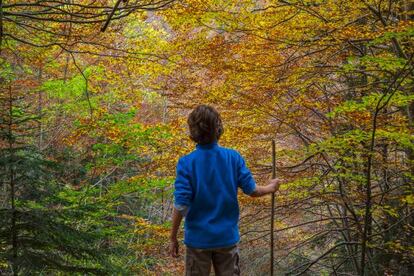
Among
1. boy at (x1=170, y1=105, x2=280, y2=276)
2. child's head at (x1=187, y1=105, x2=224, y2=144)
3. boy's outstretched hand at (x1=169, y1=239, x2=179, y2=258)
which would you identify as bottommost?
boy's outstretched hand at (x1=169, y1=239, x2=179, y2=258)

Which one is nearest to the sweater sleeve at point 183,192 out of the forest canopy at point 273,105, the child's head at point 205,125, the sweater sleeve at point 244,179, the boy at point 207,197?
the boy at point 207,197

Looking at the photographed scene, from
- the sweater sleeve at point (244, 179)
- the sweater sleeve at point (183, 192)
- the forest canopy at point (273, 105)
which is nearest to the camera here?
the sweater sleeve at point (183, 192)

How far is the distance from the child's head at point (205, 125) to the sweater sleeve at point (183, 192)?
20 cm

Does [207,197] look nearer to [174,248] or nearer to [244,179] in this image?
[244,179]

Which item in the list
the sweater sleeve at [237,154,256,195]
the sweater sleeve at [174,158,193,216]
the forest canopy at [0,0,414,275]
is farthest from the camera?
the forest canopy at [0,0,414,275]

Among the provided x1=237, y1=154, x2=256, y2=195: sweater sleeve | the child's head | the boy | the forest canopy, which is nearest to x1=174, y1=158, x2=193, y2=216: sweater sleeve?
the boy

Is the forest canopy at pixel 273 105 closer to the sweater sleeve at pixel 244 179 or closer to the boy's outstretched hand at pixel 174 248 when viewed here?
the boy's outstretched hand at pixel 174 248

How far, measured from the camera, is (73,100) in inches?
401

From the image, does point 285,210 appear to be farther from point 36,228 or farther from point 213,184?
point 213,184

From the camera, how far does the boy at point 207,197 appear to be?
2.63 metres

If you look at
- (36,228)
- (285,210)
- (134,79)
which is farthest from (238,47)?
(134,79)

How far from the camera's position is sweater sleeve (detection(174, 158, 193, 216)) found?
2.60 m

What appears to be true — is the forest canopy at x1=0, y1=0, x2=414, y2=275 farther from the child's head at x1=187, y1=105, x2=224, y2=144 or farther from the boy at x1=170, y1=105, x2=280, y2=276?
the child's head at x1=187, y1=105, x2=224, y2=144

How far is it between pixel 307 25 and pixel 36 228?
15.2 ft
